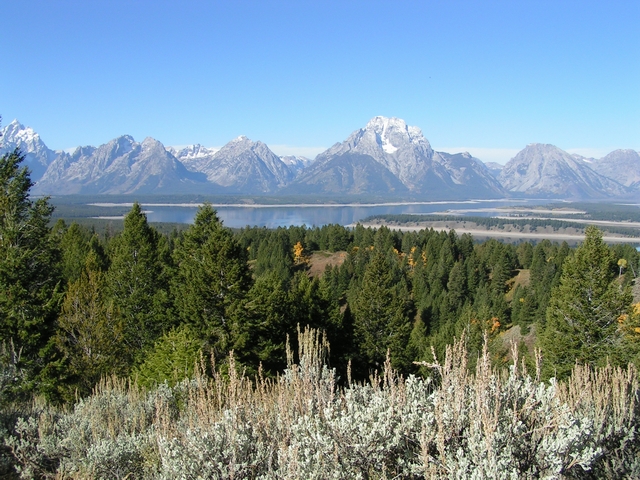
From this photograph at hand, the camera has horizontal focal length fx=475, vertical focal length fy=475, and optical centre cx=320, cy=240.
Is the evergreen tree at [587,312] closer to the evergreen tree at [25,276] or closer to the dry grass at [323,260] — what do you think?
the evergreen tree at [25,276]

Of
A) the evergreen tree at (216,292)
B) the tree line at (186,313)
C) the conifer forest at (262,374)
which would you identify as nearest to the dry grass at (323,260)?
the conifer forest at (262,374)

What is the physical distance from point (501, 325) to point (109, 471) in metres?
58.0

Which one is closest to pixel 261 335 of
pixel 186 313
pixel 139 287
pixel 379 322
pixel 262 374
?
pixel 186 313

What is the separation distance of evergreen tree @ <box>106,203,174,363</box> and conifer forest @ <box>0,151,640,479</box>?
0.09m

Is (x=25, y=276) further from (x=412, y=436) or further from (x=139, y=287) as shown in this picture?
(x=412, y=436)

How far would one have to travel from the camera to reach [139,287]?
73.8 ft

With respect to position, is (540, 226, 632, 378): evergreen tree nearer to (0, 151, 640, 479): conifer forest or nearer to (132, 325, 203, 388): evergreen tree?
(0, 151, 640, 479): conifer forest

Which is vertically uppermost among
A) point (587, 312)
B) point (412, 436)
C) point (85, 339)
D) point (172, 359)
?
point (412, 436)

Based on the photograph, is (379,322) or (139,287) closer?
(139,287)

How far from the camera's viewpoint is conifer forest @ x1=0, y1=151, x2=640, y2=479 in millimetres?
4102

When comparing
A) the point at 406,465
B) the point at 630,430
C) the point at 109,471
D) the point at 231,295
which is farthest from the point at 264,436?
the point at 231,295

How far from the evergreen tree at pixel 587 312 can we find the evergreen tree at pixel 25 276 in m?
19.6

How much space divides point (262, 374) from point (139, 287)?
9809 mm

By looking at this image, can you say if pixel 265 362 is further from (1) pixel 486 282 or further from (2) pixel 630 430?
(1) pixel 486 282
